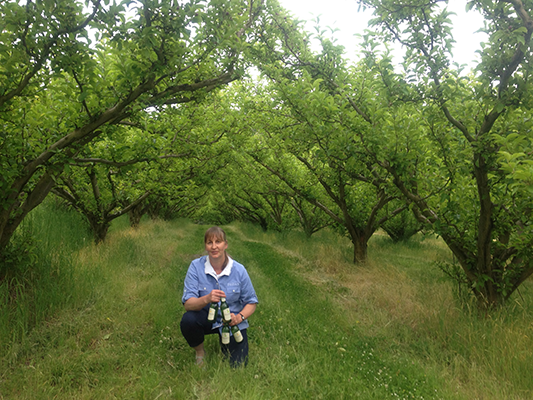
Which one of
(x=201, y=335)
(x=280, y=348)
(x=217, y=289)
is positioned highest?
(x=217, y=289)

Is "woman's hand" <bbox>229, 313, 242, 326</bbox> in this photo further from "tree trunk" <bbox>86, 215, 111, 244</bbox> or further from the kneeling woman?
"tree trunk" <bbox>86, 215, 111, 244</bbox>

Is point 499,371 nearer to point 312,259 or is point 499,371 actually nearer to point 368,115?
point 368,115

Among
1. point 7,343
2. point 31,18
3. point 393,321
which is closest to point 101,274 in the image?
point 7,343

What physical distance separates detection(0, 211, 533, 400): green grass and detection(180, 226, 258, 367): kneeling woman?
8.8 inches

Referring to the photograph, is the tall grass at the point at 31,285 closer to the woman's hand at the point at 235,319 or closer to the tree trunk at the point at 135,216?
the woman's hand at the point at 235,319

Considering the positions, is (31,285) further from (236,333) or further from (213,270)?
(236,333)

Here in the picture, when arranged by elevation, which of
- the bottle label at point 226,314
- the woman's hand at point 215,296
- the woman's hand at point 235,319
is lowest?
the woman's hand at point 235,319

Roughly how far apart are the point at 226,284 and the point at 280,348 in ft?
3.84

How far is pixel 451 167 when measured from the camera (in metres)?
4.24

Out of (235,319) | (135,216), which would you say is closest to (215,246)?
(235,319)

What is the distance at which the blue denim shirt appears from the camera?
3248mm

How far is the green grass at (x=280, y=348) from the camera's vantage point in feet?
9.70

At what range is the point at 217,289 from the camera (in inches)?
127

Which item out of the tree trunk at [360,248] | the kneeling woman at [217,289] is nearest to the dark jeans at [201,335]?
the kneeling woman at [217,289]
